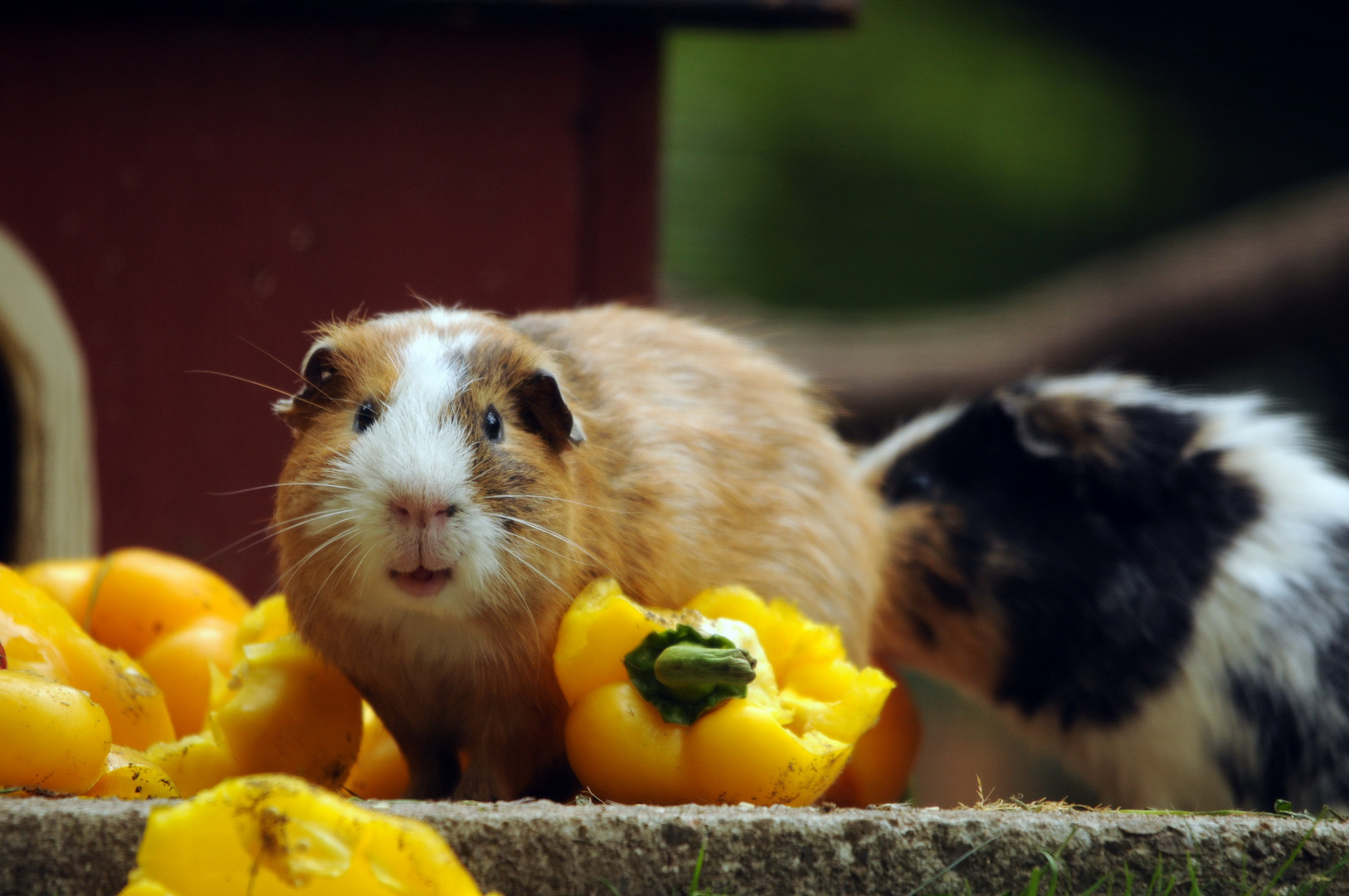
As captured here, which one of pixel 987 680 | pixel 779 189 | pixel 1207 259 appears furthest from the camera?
pixel 779 189

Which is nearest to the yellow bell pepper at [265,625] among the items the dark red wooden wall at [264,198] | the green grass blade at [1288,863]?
the dark red wooden wall at [264,198]

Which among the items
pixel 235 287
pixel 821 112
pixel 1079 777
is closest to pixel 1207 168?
pixel 821 112

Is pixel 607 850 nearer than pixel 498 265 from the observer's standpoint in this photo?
Yes

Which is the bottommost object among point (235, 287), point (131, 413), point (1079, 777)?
point (1079, 777)

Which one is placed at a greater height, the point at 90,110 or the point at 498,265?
the point at 90,110

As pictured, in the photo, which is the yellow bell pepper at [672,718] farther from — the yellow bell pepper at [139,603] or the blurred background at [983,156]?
the blurred background at [983,156]

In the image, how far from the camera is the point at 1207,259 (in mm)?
6598

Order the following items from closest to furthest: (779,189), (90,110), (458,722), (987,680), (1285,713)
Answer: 1. (458,722)
2. (1285,713)
3. (987,680)
4. (90,110)
5. (779,189)

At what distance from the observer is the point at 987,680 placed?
126 inches

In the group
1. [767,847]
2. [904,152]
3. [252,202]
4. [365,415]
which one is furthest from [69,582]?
[904,152]

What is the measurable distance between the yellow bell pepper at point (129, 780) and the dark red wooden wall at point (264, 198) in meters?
1.70

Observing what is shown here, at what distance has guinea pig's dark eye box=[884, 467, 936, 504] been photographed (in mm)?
3201

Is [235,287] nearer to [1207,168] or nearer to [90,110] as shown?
[90,110]

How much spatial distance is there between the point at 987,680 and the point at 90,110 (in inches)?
115
